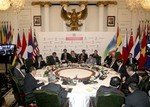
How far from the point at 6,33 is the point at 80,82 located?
21.5ft

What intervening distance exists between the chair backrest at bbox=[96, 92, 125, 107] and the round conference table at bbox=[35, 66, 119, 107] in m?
0.70

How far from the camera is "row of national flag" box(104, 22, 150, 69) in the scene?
10.4m

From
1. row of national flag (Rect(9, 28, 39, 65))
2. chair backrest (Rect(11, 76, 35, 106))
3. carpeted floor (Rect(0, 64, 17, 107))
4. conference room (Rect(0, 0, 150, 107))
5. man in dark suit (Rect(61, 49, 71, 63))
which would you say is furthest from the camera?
row of national flag (Rect(9, 28, 39, 65))

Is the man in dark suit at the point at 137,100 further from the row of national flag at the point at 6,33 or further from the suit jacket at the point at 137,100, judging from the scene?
the row of national flag at the point at 6,33

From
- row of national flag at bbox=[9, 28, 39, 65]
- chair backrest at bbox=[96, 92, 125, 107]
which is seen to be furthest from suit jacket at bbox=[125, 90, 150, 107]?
row of national flag at bbox=[9, 28, 39, 65]

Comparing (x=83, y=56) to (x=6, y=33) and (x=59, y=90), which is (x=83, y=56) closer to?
(x=6, y=33)

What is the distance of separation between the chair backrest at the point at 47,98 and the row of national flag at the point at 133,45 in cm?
628

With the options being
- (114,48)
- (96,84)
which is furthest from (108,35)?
(96,84)

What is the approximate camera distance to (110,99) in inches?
181

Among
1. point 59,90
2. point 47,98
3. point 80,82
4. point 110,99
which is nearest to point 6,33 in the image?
point 80,82

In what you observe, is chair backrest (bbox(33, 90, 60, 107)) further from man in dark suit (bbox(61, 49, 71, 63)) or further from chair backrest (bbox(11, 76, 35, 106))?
man in dark suit (bbox(61, 49, 71, 63))

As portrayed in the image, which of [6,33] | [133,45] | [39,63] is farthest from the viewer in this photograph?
[6,33]

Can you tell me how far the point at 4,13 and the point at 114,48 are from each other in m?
5.89

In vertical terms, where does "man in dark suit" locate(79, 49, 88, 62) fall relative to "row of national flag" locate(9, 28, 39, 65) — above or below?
below
